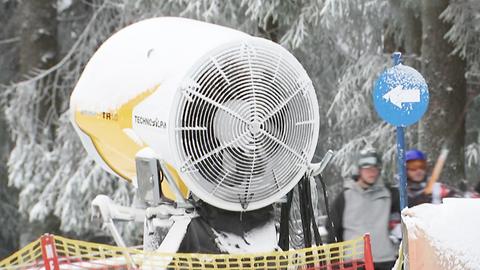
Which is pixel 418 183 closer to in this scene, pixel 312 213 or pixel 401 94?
pixel 401 94

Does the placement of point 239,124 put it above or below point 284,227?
above

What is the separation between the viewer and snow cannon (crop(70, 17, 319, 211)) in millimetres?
5371

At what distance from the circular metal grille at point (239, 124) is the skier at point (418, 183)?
150 cm

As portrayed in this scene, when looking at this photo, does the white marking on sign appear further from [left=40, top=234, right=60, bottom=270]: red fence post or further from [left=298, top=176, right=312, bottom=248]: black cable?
[left=40, top=234, right=60, bottom=270]: red fence post

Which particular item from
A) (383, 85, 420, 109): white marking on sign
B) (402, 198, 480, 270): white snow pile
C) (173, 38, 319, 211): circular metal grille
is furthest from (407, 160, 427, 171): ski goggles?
(402, 198, 480, 270): white snow pile

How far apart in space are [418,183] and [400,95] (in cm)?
67

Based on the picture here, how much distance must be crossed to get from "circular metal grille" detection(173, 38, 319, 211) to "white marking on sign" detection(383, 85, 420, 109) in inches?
51.8

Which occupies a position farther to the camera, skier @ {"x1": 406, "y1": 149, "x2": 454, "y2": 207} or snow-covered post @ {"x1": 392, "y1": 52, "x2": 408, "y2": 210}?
skier @ {"x1": 406, "y1": 149, "x2": 454, "y2": 207}

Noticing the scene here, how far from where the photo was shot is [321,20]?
12.3 m

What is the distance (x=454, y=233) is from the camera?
388 centimetres

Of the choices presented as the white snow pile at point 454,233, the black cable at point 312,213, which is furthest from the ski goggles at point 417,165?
the white snow pile at point 454,233

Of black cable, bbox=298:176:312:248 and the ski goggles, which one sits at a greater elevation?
the ski goggles

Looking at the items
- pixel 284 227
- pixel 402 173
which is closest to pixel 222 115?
pixel 284 227

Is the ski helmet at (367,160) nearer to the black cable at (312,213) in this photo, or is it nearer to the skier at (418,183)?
the skier at (418,183)
